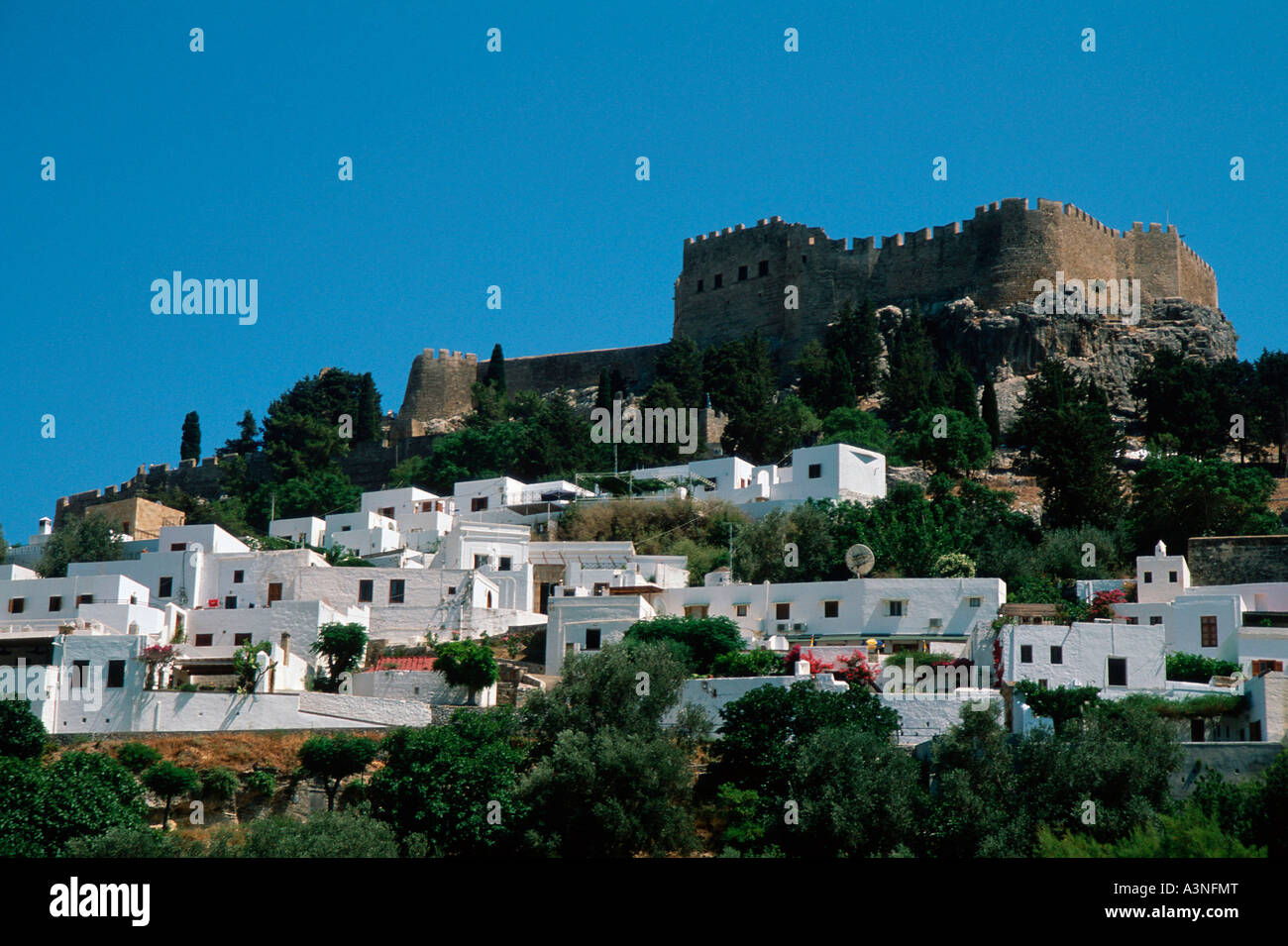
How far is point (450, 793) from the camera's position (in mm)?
30031

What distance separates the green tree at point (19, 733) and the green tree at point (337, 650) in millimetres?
6386

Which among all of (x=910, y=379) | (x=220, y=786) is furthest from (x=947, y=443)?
(x=220, y=786)

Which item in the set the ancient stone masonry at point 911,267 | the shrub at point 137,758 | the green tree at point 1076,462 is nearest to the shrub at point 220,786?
the shrub at point 137,758

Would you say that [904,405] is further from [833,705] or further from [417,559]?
[833,705]

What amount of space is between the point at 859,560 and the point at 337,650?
12.4 metres

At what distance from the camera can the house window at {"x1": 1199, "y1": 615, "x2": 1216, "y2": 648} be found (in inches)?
1394

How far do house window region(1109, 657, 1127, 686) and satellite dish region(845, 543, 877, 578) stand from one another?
8.83 m

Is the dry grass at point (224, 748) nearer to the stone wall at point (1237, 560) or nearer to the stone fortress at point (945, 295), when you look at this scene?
the stone wall at point (1237, 560)

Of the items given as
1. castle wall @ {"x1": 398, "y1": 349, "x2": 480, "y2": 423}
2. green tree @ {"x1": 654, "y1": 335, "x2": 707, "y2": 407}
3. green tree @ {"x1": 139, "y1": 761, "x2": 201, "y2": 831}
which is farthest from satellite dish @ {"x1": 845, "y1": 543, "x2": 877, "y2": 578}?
castle wall @ {"x1": 398, "y1": 349, "x2": 480, "y2": 423}

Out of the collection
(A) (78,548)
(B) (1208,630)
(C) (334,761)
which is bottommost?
(C) (334,761)

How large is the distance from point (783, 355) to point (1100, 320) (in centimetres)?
Result: 1247

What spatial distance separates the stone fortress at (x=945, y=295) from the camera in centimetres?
6425

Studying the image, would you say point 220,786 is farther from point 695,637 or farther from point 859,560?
point 859,560

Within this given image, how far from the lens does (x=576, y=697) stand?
104ft
